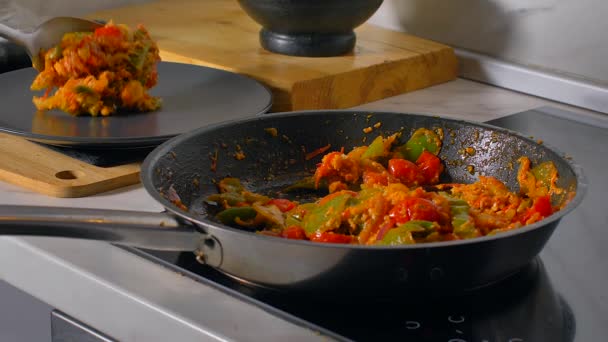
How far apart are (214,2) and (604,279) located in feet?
A: 4.14

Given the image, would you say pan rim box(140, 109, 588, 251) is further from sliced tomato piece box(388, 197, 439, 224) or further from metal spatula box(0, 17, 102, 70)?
metal spatula box(0, 17, 102, 70)

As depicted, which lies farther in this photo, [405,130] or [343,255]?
[405,130]

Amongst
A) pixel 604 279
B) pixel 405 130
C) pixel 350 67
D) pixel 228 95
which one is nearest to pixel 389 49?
pixel 350 67

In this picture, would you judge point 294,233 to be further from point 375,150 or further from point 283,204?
point 375,150

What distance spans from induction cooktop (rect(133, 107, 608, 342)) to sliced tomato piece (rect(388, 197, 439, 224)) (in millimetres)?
79

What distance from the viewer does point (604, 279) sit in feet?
2.98

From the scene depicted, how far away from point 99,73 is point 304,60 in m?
0.38

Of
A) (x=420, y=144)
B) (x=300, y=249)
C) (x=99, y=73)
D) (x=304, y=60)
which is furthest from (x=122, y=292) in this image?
(x=304, y=60)

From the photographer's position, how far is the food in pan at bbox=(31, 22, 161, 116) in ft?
4.26

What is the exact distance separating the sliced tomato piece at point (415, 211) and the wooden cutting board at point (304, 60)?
1.91 ft

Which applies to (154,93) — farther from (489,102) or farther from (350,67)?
(489,102)

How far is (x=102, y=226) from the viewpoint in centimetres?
78

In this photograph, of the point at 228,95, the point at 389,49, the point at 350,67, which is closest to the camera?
the point at 228,95

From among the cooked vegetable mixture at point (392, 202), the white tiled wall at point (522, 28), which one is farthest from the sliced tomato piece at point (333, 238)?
the white tiled wall at point (522, 28)
